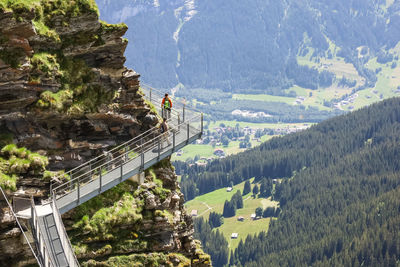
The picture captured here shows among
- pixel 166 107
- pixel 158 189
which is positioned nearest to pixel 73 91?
pixel 158 189

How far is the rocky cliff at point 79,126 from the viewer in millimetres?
35281

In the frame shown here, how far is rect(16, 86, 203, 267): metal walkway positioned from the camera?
109 feet

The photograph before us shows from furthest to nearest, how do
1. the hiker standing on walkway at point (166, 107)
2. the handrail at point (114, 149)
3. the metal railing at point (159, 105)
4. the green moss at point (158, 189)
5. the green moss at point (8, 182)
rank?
the metal railing at point (159, 105) < the hiker standing on walkway at point (166, 107) < the green moss at point (158, 189) < the handrail at point (114, 149) < the green moss at point (8, 182)

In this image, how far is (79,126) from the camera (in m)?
39.7

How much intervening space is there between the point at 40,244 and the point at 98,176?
25.4ft

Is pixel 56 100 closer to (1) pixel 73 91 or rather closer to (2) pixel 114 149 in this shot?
(1) pixel 73 91

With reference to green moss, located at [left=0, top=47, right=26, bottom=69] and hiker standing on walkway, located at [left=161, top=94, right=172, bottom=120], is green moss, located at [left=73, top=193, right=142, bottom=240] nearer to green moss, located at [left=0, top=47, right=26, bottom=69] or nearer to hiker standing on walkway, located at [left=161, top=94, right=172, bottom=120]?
hiker standing on walkway, located at [left=161, top=94, right=172, bottom=120]

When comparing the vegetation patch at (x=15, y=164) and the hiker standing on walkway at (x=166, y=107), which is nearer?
the vegetation patch at (x=15, y=164)

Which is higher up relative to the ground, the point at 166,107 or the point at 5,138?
the point at 5,138

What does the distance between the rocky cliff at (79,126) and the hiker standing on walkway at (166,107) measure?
3209 millimetres

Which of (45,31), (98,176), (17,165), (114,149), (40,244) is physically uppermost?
(45,31)

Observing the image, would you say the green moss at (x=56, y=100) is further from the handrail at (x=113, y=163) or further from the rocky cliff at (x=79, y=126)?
the handrail at (x=113, y=163)

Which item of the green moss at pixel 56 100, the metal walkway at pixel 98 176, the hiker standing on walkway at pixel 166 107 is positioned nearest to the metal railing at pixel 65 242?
the metal walkway at pixel 98 176

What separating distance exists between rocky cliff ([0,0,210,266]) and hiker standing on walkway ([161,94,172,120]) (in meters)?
3.21
